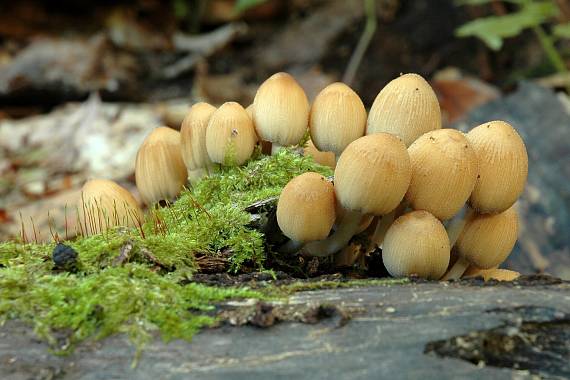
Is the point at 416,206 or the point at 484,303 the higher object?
the point at 416,206

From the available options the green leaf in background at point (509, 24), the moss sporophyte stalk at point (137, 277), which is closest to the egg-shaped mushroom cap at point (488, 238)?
the moss sporophyte stalk at point (137, 277)

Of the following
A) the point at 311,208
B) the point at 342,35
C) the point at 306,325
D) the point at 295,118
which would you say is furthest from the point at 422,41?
Answer: the point at 306,325

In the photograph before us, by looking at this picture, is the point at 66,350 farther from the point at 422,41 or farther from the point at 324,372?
the point at 422,41

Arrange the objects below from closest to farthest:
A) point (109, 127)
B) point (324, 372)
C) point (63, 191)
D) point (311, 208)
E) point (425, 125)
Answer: point (324, 372) → point (311, 208) → point (425, 125) → point (63, 191) → point (109, 127)

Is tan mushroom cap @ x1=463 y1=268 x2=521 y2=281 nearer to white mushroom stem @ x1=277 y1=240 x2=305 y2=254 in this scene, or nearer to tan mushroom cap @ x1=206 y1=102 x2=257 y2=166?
white mushroom stem @ x1=277 y1=240 x2=305 y2=254

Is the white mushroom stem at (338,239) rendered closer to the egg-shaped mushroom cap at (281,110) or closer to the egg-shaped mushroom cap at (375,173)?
the egg-shaped mushroom cap at (375,173)
